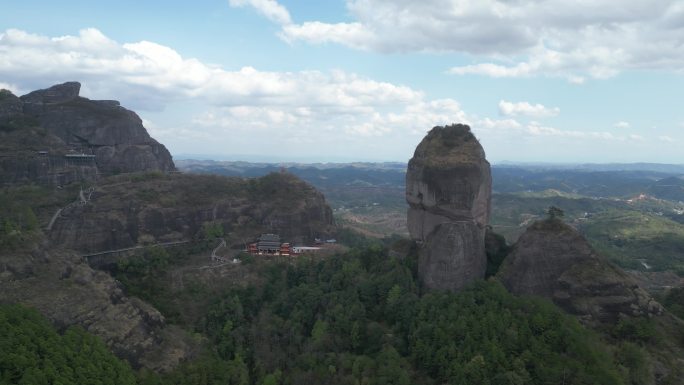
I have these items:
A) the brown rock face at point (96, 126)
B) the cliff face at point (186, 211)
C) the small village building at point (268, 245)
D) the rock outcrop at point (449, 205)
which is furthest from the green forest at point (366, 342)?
the brown rock face at point (96, 126)

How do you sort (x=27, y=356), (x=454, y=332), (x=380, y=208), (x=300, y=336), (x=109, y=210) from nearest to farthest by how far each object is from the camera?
(x=27, y=356) → (x=454, y=332) → (x=300, y=336) → (x=109, y=210) → (x=380, y=208)

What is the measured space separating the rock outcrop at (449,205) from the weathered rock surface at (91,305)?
65.8ft

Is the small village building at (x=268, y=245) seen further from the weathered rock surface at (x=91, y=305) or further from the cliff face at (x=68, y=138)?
the cliff face at (x=68, y=138)

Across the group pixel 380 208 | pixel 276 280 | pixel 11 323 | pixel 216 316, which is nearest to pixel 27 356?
pixel 11 323

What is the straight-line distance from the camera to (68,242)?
169 ft

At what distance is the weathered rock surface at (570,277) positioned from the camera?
31953 millimetres

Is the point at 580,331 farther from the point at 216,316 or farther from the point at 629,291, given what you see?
the point at 216,316

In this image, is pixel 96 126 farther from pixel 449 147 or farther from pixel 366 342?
pixel 366 342

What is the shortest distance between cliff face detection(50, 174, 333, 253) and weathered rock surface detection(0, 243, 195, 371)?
13.0 m

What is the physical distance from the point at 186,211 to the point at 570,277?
1699 inches

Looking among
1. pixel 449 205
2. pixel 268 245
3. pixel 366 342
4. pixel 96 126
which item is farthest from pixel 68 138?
pixel 449 205

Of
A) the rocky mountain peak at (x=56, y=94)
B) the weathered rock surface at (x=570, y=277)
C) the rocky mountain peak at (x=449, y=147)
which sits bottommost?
the weathered rock surface at (x=570, y=277)

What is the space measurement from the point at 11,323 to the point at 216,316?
53.9ft

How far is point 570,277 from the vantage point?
110ft
